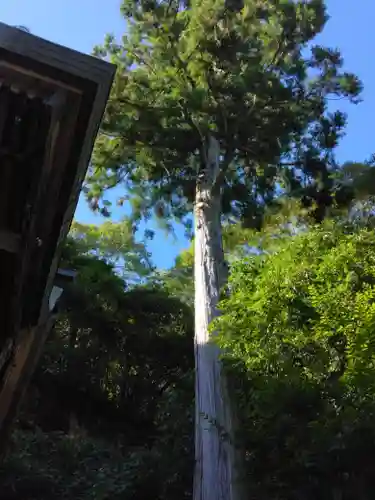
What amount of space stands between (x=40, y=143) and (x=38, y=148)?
3 centimetres

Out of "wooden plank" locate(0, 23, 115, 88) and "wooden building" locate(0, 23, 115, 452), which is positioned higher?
"wooden plank" locate(0, 23, 115, 88)

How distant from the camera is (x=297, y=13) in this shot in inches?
432

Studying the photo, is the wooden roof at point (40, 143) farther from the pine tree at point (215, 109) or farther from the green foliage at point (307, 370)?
the pine tree at point (215, 109)

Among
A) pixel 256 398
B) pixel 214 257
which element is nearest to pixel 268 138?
pixel 214 257

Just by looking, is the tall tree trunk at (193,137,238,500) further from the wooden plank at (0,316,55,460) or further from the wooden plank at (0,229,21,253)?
the wooden plank at (0,229,21,253)

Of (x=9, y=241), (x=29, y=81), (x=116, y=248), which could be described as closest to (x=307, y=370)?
(x=9, y=241)

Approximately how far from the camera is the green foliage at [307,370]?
230 inches

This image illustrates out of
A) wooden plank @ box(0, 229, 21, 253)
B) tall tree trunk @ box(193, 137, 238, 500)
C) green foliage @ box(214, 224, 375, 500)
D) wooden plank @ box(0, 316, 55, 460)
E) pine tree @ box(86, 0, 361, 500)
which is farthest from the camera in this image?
pine tree @ box(86, 0, 361, 500)

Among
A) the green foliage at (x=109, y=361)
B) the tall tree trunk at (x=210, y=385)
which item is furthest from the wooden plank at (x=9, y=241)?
the green foliage at (x=109, y=361)

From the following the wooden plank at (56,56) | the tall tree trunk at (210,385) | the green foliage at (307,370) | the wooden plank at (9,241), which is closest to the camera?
the wooden plank at (56,56)

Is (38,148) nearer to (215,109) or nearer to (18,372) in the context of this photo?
(18,372)

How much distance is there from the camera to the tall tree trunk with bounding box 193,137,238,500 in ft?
21.7

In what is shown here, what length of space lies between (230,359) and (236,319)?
425 millimetres

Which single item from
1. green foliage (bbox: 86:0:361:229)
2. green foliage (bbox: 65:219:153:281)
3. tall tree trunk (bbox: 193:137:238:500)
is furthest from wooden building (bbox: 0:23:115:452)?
green foliage (bbox: 65:219:153:281)
